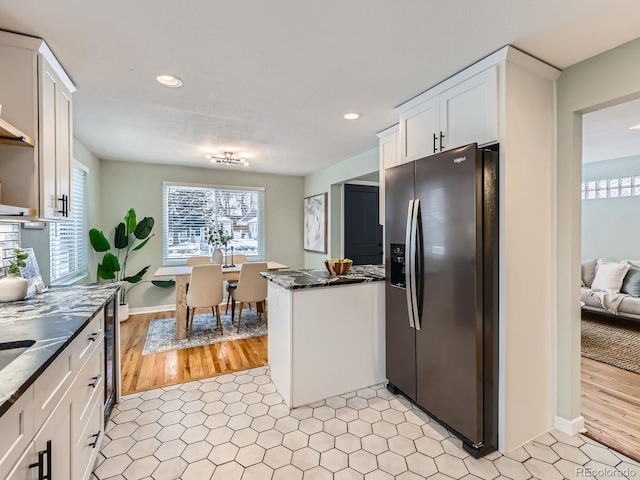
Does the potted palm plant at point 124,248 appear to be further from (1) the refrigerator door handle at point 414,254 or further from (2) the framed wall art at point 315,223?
(1) the refrigerator door handle at point 414,254

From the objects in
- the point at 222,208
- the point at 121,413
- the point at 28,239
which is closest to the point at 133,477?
the point at 121,413

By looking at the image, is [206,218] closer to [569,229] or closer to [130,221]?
[130,221]

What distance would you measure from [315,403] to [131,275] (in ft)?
12.9

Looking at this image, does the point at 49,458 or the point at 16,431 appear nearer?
the point at 16,431

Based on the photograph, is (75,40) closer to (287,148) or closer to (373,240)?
(287,148)

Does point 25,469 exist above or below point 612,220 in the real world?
below

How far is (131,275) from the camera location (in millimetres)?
4852

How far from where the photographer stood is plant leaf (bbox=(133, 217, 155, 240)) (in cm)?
463

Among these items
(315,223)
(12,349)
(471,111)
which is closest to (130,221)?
(315,223)

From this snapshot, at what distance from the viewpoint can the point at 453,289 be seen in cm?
191

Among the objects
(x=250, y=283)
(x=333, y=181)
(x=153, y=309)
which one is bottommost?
(x=153, y=309)

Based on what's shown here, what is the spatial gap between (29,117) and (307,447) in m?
2.53

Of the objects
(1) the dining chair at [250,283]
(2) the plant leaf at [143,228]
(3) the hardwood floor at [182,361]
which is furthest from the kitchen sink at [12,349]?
(2) the plant leaf at [143,228]

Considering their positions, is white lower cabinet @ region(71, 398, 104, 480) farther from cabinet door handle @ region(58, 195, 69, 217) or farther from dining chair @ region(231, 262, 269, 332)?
dining chair @ region(231, 262, 269, 332)
